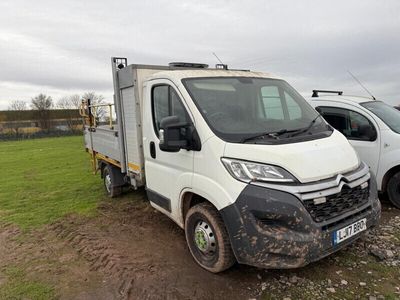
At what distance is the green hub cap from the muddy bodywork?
48 centimetres

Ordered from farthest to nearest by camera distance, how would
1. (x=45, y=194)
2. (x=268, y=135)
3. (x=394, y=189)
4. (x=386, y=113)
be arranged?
(x=45, y=194) → (x=386, y=113) → (x=394, y=189) → (x=268, y=135)

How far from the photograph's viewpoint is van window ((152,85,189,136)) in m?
3.75

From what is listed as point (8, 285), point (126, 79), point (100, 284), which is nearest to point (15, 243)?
point (8, 285)

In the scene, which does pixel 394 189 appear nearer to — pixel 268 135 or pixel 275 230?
A: pixel 268 135

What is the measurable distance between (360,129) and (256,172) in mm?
3436

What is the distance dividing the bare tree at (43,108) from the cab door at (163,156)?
4507cm

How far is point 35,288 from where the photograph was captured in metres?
3.50

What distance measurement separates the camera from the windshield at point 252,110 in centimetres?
338

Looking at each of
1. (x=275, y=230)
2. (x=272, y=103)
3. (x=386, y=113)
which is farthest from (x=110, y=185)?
(x=386, y=113)

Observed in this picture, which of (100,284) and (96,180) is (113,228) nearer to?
(100,284)

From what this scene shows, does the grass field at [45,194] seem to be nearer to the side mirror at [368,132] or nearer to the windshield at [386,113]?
the side mirror at [368,132]

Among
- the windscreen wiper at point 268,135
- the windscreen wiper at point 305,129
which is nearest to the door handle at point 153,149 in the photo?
the windscreen wiper at point 268,135

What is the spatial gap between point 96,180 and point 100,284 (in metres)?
5.93

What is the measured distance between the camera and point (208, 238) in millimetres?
3453
